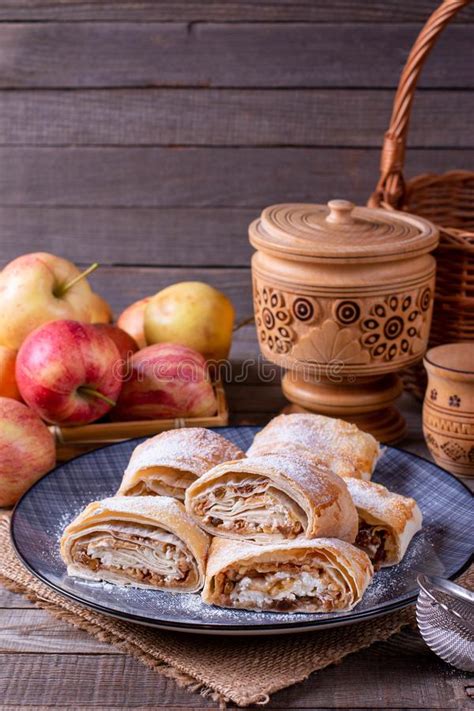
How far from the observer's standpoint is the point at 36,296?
146 centimetres

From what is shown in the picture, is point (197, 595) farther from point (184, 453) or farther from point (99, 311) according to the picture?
point (99, 311)

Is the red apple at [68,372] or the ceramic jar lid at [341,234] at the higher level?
the ceramic jar lid at [341,234]

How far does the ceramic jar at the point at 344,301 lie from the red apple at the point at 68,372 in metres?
0.25

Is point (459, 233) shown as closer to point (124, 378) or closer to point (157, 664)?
point (124, 378)

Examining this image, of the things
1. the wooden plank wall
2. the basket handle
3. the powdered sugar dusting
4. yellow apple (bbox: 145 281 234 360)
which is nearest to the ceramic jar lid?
the basket handle

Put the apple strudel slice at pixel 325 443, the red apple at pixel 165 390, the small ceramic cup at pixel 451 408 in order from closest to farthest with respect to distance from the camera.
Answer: the apple strudel slice at pixel 325 443, the small ceramic cup at pixel 451 408, the red apple at pixel 165 390

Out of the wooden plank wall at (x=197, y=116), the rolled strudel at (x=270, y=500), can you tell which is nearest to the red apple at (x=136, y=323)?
the wooden plank wall at (x=197, y=116)

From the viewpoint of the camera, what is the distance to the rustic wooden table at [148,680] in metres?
0.87

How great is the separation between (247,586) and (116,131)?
1357 mm

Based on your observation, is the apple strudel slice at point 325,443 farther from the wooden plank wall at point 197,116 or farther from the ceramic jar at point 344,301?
the wooden plank wall at point 197,116

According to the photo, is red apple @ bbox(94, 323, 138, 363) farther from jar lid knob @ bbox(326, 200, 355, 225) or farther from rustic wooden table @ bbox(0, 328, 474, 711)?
rustic wooden table @ bbox(0, 328, 474, 711)

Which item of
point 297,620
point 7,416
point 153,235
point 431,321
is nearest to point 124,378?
point 7,416

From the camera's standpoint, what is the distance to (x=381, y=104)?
78.5 inches

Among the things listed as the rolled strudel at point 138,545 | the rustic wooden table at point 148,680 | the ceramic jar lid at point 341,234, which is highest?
the ceramic jar lid at point 341,234
